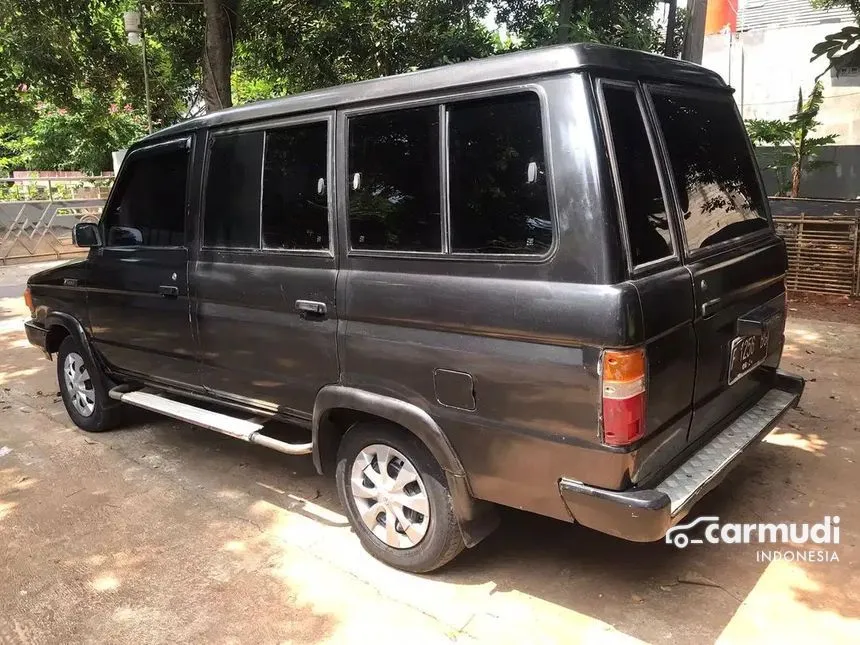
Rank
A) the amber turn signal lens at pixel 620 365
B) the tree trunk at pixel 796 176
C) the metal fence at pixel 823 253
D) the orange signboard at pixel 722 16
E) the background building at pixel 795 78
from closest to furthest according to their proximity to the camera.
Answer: the amber turn signal lens at pixel 620 365 → the metal fence at pixel 823 253 → the tree trunk at pixel 796 176 → the background building at pixel 795 78 → the orange signboard at pixel 722 16

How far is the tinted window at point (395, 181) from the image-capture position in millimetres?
2723

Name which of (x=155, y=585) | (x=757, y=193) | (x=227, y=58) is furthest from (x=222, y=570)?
(x=227, y=58)

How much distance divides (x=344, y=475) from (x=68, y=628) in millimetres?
1297

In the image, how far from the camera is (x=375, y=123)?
2916mm

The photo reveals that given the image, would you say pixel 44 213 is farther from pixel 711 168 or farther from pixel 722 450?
pixel 722 450

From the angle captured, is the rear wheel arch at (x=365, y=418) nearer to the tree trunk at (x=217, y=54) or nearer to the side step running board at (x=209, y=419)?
the side step running board at (x=209, y=419)

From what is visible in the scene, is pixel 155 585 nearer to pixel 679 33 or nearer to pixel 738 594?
pixel 738 594

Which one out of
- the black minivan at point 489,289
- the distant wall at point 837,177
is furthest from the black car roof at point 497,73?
the distant wall at point 837,177

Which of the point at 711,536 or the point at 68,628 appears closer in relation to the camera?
the point at 68,628

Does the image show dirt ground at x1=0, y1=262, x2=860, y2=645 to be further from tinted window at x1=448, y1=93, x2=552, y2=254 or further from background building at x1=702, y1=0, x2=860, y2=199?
background building at x1=702, y1=0, x2=860, y2=199

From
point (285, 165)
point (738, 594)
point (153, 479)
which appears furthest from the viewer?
point (153, 479)

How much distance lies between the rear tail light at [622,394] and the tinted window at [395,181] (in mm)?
860

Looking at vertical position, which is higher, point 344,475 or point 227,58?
point 227,58

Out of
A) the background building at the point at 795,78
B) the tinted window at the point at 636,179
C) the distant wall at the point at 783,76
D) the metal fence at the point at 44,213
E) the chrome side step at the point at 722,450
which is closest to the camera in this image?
the tinted window at the point at 636,179
